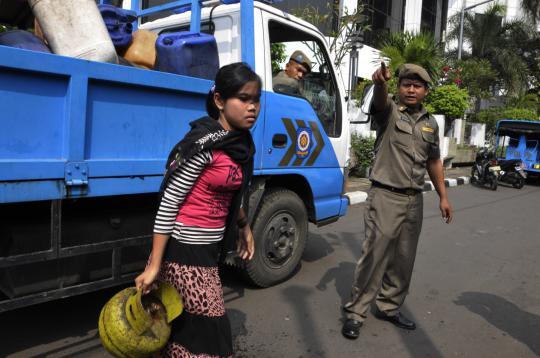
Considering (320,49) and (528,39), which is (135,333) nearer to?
(320,49)

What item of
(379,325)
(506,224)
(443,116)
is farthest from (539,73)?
(379,325)

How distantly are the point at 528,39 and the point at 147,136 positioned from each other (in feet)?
87.3

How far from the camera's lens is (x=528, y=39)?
24.1m

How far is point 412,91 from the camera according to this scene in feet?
9.93

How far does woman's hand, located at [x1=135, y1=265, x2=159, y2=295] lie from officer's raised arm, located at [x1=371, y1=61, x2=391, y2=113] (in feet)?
5.49

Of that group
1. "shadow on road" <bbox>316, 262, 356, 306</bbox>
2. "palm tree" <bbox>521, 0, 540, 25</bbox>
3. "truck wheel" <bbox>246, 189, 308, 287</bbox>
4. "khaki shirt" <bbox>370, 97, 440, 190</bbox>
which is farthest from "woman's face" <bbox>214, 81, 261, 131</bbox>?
"palm tree" <bbox>521, 0, 540, 25</bbox>

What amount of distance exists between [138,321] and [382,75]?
1861 mm

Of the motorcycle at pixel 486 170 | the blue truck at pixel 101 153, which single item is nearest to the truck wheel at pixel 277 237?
the blue truck at pixel 101 153

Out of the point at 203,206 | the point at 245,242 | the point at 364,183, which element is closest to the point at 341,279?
the point at 245,242

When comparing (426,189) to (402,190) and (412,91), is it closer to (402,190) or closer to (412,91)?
(402,190)

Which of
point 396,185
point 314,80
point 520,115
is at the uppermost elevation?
point 520,115

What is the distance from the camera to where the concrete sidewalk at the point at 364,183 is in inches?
339

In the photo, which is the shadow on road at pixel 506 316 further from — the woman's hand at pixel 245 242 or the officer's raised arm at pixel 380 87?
the woman's hand at pixel 245 242

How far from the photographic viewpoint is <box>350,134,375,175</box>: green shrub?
428 inches
